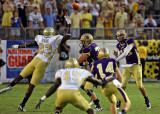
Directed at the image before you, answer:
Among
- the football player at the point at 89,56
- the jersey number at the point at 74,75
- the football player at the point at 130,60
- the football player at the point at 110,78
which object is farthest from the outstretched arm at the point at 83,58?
the jersey number at the point at 74,75

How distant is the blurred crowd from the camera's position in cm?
1667

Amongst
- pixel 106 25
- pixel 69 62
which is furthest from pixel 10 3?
pixel 69 62

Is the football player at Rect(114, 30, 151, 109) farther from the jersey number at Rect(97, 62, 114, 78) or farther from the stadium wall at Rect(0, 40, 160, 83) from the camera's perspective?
the stadium wall at Rect(0, 40, 160, 83)

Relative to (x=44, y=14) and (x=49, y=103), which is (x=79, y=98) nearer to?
(x=49, y=103)

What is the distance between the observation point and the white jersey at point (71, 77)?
712 cm

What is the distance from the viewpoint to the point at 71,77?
7.15m

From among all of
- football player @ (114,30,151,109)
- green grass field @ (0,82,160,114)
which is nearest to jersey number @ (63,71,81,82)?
green grass field @ (0,82,160,114)

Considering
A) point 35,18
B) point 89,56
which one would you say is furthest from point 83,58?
point 35,18

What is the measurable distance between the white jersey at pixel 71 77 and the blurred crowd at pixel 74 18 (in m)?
9.27

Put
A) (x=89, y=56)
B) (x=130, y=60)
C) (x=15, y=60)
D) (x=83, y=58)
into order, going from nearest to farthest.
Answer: (x=83, y=58), (x=89, y=56), (x=130, y=60), (x=15, y=60)

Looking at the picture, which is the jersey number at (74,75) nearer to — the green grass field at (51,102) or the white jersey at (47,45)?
the green grass field at (51,102)

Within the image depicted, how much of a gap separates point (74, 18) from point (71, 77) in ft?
33.0

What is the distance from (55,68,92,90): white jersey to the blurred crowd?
927 cm

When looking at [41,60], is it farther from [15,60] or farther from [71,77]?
[15,60]
